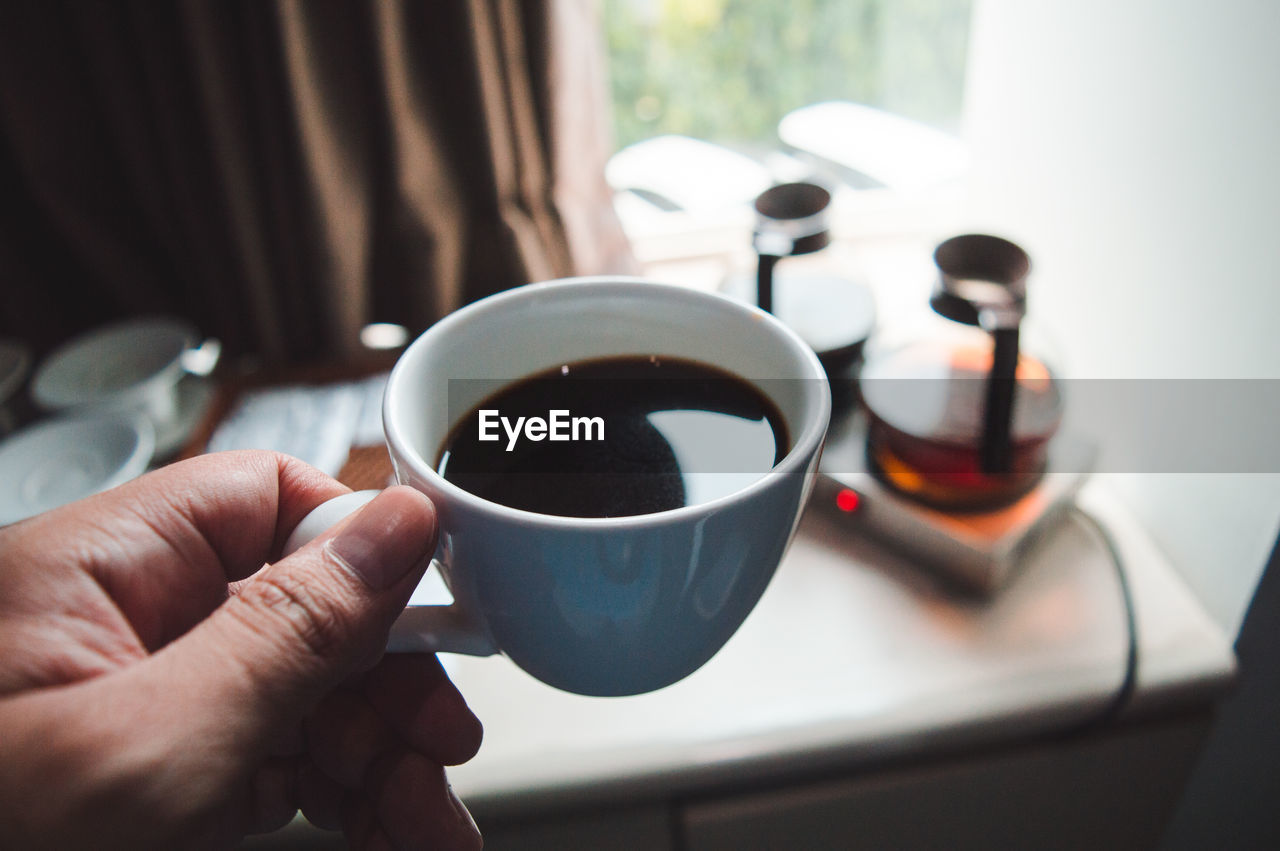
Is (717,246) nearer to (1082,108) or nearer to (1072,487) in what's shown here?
(1082,108)

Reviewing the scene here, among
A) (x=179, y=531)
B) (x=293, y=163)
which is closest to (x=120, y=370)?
(x=293, y=163)

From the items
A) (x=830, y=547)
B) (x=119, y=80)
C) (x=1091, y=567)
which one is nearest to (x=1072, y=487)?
(x=1091, y=567)

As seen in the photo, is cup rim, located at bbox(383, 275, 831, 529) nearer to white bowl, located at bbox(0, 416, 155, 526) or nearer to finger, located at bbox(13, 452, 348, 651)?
finger, located at bbox(13, 452, 348, 651)

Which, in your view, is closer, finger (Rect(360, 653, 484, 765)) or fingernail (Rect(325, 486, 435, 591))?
fingernail (Rect(325, 486, 435, 591))

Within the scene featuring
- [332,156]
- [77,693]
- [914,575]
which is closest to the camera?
[77,693]

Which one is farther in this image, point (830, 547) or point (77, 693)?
point (830, 547)

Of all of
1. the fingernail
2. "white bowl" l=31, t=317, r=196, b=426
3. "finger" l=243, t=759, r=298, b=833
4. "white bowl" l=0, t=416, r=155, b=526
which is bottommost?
"finger" l=243, t=759, r=298, b=833

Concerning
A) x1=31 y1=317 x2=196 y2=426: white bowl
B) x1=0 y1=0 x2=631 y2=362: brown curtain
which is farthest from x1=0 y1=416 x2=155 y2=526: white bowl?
x1=0 y1=0 x2=631 y2=362: brown curtain
